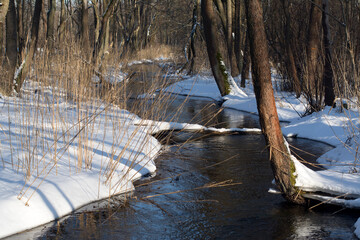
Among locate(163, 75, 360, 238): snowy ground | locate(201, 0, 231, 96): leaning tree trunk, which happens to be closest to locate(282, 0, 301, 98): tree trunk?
locate(163, 75, 360, 238): snowy ground

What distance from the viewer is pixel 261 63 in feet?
11.0

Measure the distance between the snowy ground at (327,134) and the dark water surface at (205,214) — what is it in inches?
8.2

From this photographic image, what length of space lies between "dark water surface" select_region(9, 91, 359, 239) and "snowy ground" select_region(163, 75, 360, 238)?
21 cm

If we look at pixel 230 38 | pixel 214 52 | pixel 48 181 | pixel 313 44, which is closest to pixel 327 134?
pixel 313 44

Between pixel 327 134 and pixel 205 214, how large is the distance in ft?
11.5

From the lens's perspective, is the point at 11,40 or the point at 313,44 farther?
the point at 313,44

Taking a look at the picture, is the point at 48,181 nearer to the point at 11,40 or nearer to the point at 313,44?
the point at 11,40

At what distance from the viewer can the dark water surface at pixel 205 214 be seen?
3.17 m

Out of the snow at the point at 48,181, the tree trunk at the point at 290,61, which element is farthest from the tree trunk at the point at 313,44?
the snow at the point at 48,181

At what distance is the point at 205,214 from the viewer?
3.56 meters

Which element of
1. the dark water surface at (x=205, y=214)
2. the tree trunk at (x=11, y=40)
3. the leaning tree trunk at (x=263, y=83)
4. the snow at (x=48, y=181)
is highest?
the tree trunk at (x=11, y=40)

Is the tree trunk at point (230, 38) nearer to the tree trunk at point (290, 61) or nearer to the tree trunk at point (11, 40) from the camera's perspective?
the tree trunk at point (290, 61)

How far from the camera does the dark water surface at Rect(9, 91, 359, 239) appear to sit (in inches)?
125

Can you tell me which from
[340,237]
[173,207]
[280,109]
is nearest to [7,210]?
[173,207]
